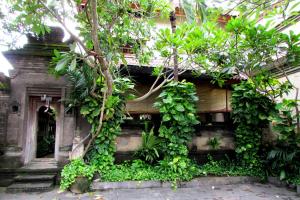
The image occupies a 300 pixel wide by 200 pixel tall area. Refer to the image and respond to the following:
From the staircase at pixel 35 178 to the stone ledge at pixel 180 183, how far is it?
137 cm

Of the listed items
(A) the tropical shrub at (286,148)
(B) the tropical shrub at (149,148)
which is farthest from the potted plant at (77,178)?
(A) the tropical shrub at (286,148)

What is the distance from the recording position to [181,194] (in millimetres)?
5055

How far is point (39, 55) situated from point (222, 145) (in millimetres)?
6407

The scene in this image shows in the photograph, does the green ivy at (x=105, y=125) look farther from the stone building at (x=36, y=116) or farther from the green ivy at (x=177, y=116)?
the green ivy at (x=177, y=116)

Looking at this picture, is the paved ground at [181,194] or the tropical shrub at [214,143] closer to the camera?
the paved ground at [181,194]

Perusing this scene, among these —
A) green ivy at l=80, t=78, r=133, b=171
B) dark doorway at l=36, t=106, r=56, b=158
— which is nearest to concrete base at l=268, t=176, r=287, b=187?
green ivy at l=80, t=78, r=133, b=171

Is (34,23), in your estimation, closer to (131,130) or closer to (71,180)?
(71,180)

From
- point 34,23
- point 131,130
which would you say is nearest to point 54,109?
point 131,130

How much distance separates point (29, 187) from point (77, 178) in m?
1.35

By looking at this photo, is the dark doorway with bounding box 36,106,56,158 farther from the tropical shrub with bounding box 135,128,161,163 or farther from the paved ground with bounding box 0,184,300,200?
the tropical shrub with bounding box 135,128,161,163

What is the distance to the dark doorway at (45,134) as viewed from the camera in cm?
753

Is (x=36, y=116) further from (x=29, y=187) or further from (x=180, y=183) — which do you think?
(x=180, y=183)

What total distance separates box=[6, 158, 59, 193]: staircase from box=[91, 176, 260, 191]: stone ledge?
4.50 ft

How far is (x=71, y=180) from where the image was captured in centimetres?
497
